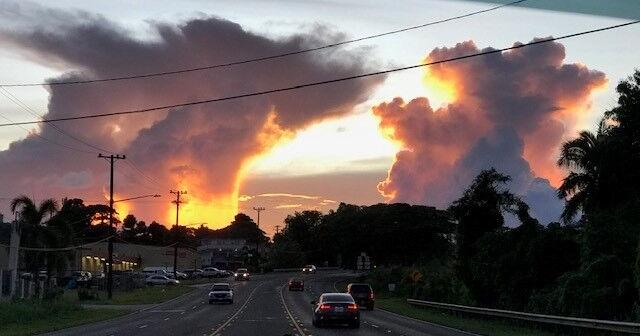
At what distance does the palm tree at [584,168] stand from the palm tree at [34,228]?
41.2 m

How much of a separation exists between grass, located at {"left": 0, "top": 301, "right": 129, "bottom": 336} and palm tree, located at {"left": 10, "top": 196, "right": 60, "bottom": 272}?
14.4 metres

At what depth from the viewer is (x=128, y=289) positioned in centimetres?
9269

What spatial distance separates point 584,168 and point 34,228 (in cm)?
4321

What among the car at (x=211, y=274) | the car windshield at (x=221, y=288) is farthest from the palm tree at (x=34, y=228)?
the car at (x=211, y=274)

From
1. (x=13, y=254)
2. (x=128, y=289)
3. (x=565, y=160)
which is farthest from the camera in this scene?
(x=128, y=289)

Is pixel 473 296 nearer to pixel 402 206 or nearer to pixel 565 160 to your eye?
pixel 565 160

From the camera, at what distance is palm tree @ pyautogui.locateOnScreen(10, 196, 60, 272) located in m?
67.1

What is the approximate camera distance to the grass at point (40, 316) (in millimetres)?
38719

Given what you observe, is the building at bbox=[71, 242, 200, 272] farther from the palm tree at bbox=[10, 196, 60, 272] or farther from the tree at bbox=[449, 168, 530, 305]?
the tree at bbox=[449, 168, 530, 305]

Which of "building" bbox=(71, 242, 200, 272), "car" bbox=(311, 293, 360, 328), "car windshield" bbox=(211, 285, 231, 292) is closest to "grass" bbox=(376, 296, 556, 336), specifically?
"car" bbox=(311, 293, 360, 328)

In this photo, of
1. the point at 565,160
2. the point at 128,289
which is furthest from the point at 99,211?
the point at 565,160

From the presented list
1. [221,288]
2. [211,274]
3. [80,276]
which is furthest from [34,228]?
[211,274]

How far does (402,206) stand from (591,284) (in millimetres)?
102521

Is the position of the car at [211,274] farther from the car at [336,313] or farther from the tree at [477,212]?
the car at [336,313]
